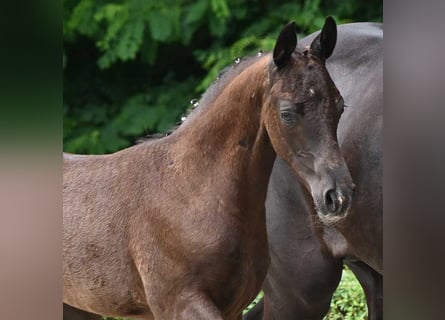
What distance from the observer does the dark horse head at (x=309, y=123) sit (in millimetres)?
2629

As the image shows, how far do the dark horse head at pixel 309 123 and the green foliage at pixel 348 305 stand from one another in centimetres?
193

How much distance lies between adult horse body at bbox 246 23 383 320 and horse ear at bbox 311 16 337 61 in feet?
2.03

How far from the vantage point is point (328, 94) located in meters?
2.69

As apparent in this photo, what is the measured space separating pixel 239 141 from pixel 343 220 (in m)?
Result: 0.67

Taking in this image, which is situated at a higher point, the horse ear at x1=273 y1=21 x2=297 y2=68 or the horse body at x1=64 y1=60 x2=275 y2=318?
the horse ear at x1=273 y1=21 x2=297 y2=68

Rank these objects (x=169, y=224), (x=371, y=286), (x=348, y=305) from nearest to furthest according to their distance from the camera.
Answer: (x=169, y=224) → (x=371, y=286) → (x=348, y=305)

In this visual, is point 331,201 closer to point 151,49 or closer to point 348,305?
point 348,305

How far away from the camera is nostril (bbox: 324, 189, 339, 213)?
261 centimetres

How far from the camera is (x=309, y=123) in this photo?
268cm

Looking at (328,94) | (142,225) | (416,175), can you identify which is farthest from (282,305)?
(416,175)

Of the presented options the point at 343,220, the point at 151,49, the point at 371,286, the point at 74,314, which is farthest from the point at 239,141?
the point at 151,49

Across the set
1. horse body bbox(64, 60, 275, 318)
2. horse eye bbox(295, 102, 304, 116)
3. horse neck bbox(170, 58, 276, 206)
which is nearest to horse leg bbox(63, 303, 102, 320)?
horse body bbox(64, 60, 275, 318)

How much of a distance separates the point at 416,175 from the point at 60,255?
0.55 meters

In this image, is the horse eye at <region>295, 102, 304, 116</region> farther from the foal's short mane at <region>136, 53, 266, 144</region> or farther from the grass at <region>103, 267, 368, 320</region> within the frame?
the grass at <region>103, 267, 368, 320</region>
